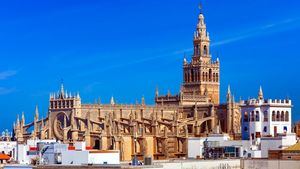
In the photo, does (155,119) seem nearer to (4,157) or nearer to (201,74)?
(201,74)

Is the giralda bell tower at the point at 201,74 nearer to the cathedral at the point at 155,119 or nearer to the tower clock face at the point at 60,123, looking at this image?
the cathedral at the point at 155,119

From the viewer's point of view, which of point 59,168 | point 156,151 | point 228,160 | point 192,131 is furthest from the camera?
point 192,131

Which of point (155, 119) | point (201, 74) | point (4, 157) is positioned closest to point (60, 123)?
point (155, 119)

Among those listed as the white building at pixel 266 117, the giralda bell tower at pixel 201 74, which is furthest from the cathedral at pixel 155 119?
the white building at pixel 266 117

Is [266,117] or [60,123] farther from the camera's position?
[60,123]

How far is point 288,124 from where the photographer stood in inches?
4555

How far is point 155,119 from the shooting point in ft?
429

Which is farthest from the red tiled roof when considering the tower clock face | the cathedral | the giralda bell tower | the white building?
the giralda bell tower

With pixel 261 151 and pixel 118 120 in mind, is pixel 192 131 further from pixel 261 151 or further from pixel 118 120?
pixel 261 151

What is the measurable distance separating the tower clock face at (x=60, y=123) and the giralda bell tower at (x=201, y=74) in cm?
2411

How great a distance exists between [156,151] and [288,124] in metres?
18.8

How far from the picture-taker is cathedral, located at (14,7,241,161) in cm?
12194

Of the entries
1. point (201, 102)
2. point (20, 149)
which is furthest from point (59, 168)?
point (201, 102)

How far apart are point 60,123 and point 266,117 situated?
99.1ft
